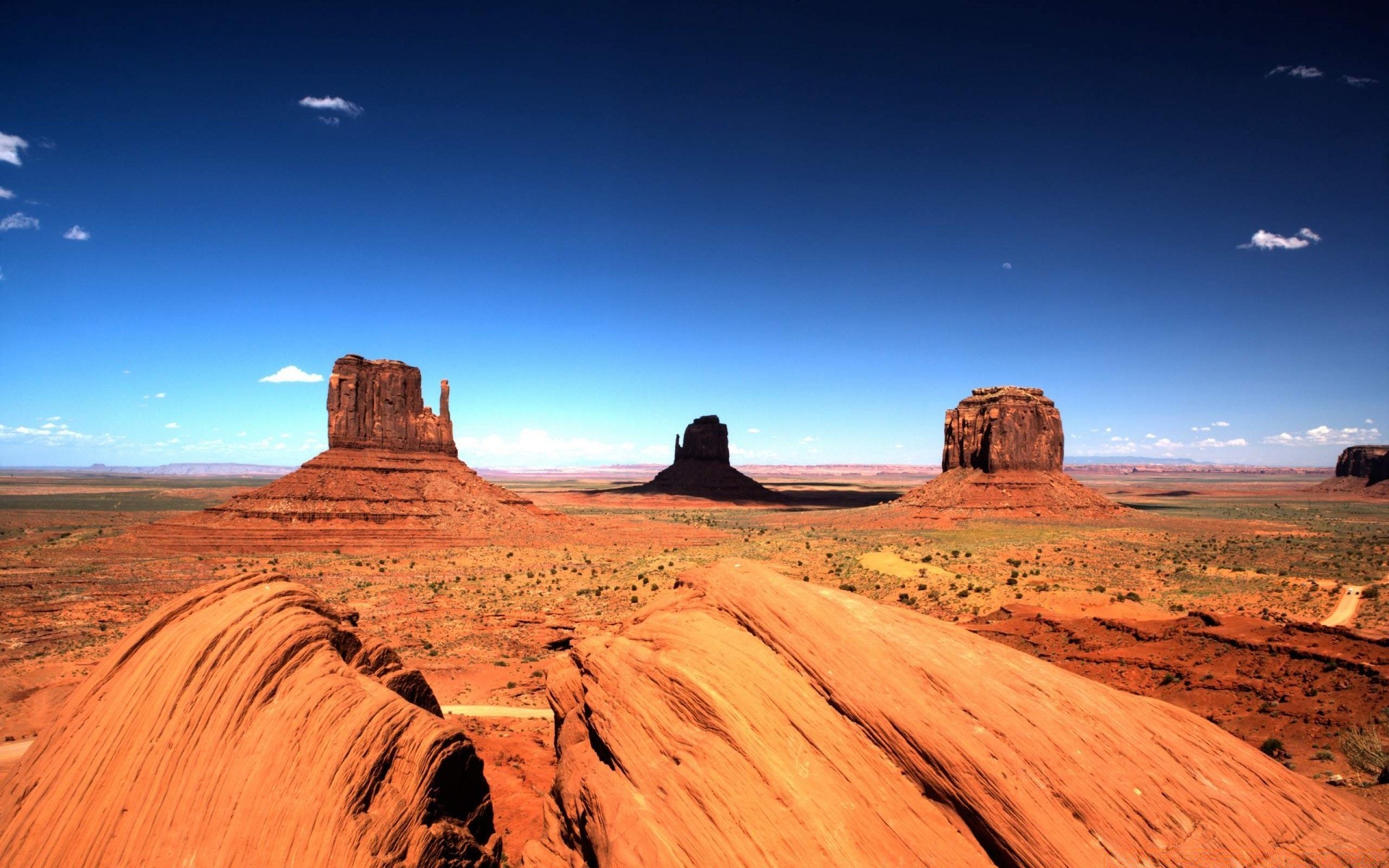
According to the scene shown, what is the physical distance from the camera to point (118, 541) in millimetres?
45344

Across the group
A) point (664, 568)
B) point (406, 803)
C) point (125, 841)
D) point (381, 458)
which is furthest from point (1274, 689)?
point (381, 458)

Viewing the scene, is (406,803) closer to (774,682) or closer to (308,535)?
(774,682)

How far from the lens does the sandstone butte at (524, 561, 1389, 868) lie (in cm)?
561

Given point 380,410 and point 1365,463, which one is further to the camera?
point 1365,463

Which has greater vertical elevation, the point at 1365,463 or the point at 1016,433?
the point at 1016,433

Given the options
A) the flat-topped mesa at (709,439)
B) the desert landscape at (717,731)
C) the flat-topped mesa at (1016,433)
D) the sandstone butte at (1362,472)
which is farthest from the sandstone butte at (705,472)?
the sandstone butte at (1362,472)

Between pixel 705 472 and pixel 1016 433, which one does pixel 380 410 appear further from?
pixel 705 472

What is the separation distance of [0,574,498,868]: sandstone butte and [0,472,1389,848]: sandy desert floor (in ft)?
9.58

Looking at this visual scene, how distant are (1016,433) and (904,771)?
247ft

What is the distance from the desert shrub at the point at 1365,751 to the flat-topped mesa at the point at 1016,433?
6625 cm

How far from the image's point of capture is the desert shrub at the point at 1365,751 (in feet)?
30.9

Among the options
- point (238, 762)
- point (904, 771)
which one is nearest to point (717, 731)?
point (904, 771)

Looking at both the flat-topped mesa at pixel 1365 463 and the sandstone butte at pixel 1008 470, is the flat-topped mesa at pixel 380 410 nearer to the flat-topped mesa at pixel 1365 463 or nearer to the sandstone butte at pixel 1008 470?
the sandstone butte at pixel 1008 470

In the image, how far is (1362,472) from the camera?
125 m
